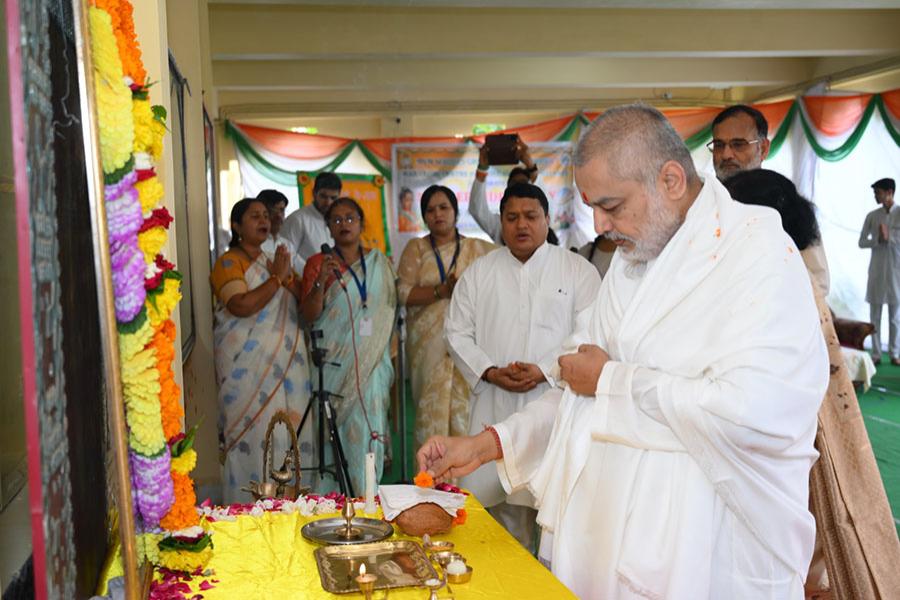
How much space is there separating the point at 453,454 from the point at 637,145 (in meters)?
0.84

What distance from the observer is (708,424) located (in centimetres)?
177

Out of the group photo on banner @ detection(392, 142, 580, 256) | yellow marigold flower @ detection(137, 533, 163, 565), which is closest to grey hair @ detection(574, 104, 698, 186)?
yellow marigold flower @ detection(137, 533, 163, 565)

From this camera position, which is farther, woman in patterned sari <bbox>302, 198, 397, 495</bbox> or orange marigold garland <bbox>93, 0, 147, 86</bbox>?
woman in patterned sari <bbox>302, 198, 397, 495</bbox>

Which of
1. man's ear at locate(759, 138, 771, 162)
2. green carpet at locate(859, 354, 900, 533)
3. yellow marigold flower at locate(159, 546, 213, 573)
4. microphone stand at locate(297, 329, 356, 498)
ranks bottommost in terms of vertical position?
green carpet at locate(859, 354, 900, 533)

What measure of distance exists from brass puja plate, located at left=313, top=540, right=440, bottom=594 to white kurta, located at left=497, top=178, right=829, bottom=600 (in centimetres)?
44

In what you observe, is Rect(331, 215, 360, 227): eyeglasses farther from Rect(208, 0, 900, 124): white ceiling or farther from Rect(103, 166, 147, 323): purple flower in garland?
Rect(103, 166, 147, 323): purple flower in garland

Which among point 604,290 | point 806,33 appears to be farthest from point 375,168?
point 604,290

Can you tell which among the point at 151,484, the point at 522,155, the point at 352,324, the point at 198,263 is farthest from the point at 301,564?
the point at 522,155

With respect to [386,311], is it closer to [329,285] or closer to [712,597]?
[329,285]

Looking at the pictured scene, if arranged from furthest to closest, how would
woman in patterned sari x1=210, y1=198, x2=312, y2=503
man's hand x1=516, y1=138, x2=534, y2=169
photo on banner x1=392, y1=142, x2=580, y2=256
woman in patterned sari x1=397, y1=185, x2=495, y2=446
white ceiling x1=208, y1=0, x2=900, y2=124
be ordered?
photo on banner x1=392, y1=142, x2=580, y2=256 < white ceiling x1=208, y1=0, x2=900, y2=124 < man's hand x1=516, y1=138, x2=534, y2=169 < woman in patterned sari x1=397, y1=185, x2=495, y2=446 < woman in patterned sari x1=210, y1=198, x2=312, y2=503

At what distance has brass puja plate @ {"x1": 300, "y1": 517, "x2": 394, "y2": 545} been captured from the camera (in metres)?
1.94

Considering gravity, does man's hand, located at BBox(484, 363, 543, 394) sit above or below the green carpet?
above

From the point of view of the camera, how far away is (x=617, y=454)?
6.56 feet

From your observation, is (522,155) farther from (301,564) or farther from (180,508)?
(180,508)
